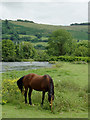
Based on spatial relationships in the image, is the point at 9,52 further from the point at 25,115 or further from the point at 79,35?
the point at 79,35

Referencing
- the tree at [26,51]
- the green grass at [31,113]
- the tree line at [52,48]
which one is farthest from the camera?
the tree at [26,51]

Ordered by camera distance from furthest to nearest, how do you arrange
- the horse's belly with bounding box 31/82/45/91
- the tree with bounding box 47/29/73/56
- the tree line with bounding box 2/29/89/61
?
1. the tree with bounding box 47/29/73/56
2. the tree line with bounding box 2/29/89/61
3. the horse's belly with bounding box 31/82/45/91

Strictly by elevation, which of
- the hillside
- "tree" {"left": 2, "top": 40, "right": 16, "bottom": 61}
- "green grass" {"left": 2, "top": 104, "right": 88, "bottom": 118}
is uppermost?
the hillside

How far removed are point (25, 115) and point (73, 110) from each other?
226cm

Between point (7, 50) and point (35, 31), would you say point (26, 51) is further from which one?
point (35, 31)

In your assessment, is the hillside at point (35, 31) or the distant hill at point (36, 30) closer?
the hillside at point (35, 31)

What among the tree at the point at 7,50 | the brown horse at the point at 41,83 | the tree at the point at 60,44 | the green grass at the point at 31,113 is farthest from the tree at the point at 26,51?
the green grass at the point at 31,113

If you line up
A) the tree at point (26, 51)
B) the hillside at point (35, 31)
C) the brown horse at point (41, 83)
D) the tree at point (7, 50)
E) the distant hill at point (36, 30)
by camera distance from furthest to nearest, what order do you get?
the distant hill at point (36, 30) < the hillside at point (35, 31) < the tree at point (26, 51) < the tree at point (7, 50) < the brown horse at point (41, 83)

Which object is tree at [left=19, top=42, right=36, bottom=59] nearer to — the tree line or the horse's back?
the tree line

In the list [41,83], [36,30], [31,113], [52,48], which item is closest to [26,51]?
[52,48]

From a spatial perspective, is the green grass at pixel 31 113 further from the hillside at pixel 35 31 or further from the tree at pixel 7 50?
the hillside at pixel 35 31

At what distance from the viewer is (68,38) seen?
70000mm

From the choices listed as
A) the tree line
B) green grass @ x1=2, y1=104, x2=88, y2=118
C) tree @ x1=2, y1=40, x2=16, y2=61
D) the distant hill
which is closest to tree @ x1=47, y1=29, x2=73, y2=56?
the tree line

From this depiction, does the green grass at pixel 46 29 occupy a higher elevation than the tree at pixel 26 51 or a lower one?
higher
